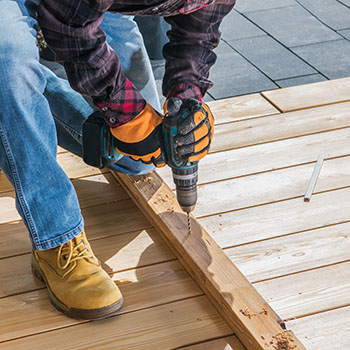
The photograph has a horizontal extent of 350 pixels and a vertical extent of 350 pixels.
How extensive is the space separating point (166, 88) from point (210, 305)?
26.4 inches

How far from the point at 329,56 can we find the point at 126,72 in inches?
68.0

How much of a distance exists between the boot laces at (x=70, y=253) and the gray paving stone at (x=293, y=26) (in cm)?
236

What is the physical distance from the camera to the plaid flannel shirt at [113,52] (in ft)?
4.88

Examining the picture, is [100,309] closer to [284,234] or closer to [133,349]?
[133,349]

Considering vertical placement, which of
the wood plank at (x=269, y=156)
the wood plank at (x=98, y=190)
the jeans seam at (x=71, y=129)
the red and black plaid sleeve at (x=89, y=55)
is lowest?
the wood plank at (x=98, y=190)

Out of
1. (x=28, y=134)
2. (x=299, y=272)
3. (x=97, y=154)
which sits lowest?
(x=299, y=272)

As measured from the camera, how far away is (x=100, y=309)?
1.69 m

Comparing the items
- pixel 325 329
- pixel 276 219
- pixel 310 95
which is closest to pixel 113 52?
pixel 276 219

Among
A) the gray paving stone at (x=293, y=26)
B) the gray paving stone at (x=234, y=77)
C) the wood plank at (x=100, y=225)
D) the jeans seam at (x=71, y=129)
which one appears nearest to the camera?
the wood plank at (x=100, y=225)

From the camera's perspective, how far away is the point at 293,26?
395 centimetres

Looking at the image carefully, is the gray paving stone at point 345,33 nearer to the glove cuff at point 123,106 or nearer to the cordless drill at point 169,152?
the cordless drill at point 169,152

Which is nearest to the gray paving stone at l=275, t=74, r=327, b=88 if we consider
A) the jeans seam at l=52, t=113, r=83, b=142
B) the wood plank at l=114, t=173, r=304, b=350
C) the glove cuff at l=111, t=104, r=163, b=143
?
the wood plank at l=114, t=173, r=304, b=350

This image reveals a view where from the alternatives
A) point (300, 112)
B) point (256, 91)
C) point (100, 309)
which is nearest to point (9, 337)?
point (100, 309)

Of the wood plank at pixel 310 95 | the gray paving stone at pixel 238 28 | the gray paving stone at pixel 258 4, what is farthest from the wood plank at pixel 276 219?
the gray paving stone at pixel 258 4
